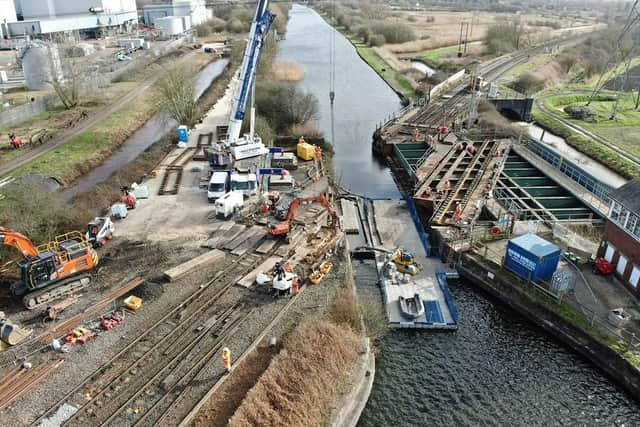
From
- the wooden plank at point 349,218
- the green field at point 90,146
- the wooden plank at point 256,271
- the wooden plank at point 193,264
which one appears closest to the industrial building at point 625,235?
the wooden plank at point 349,218

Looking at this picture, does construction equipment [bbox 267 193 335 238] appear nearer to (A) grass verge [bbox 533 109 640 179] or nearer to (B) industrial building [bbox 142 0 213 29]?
(A) grass verge [bbox 533 109 640 179]

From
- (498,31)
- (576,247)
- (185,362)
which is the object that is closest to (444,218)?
(576,247)

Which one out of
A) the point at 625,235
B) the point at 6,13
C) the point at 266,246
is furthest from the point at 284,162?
the point at 6,13

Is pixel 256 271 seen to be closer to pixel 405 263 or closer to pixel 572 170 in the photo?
pixel 405 263

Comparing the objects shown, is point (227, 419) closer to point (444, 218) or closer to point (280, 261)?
point (280, 261)

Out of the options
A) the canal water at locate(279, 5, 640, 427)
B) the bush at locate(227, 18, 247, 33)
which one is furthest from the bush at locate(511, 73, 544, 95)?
the bush at locate(227, 18, 247, 33)

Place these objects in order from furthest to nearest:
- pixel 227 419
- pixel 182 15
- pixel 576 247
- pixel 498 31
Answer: pixel 182 15 < pixel 498 31 < pixel 576 247 < pixel 227 419

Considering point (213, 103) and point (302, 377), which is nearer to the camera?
point (302, 377)
